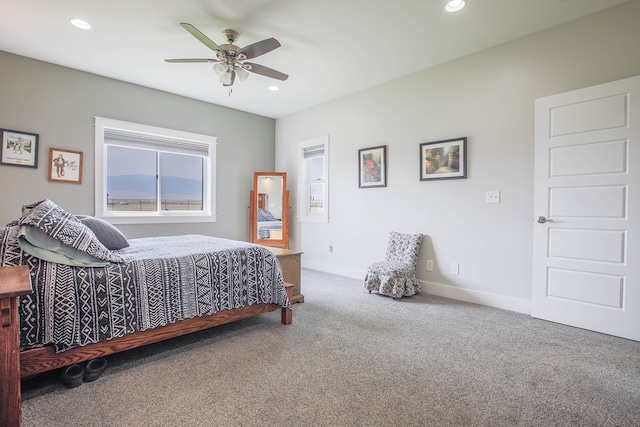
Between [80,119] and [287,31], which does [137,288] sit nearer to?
[287,31]

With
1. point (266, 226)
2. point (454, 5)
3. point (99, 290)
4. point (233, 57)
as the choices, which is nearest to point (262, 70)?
point (233, 57)

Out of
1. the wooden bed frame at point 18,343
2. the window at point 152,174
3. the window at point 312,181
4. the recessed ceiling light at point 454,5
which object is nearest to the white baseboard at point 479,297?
the wooden bed frame at point 18,343

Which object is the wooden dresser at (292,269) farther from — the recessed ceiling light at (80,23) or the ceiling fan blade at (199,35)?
the recessed ceiling light at (80,23)

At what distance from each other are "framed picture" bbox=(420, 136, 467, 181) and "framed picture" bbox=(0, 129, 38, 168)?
178 inches

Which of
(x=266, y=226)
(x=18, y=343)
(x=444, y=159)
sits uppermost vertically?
(x=444, y=159)

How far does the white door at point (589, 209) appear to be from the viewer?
249 cm

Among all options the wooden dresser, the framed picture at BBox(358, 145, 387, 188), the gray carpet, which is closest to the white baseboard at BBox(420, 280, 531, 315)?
the gray carpet

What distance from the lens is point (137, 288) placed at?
1.96 m

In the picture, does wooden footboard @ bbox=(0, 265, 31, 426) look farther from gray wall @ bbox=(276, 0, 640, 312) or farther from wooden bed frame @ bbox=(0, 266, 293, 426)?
gray wall @ bbox=(276, 0, 640, 312)

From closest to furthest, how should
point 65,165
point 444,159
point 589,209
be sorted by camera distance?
point 589,209, point 444,159, point 65,165

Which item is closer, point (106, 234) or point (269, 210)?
point (106, 234)

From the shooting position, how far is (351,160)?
4.64m

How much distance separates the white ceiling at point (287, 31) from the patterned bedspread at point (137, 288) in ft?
6.61

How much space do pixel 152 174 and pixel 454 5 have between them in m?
4.28
